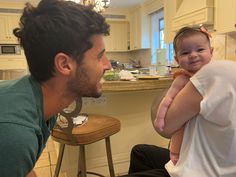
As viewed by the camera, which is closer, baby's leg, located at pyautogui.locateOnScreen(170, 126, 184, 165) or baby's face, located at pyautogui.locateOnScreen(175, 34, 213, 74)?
baby's leg, located at pyautogui.locateOnScreen(170, 126, 184, 165)

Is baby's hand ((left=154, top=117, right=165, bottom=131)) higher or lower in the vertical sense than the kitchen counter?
lower

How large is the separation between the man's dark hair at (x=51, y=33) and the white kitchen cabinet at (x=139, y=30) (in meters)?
5.13

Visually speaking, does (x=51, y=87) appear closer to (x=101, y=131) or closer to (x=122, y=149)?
(x=101, y=131)

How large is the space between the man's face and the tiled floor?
1.58 meters

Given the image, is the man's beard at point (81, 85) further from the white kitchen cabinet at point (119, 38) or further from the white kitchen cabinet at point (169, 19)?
the white kitchen cabinet at point (119, 38)

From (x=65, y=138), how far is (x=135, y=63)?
5106mm

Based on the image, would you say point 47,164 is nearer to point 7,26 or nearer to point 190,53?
point 190,53

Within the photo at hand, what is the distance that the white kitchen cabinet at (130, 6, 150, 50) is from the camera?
584cm

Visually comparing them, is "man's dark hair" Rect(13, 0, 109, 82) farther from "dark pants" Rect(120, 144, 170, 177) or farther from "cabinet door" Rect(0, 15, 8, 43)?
"cabinet door" Rect(0, 15, 8, 43)

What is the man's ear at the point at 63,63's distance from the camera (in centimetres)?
80

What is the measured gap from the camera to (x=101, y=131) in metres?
1.60

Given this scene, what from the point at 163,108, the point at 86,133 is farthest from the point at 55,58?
the point at 86,133

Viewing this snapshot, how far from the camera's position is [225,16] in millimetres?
2209

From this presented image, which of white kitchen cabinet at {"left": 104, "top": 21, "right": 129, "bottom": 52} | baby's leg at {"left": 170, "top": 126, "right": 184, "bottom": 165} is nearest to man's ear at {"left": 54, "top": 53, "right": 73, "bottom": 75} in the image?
baby's leg at {"left": 170, "top": 126, "right": 184, "bottom": 165}
